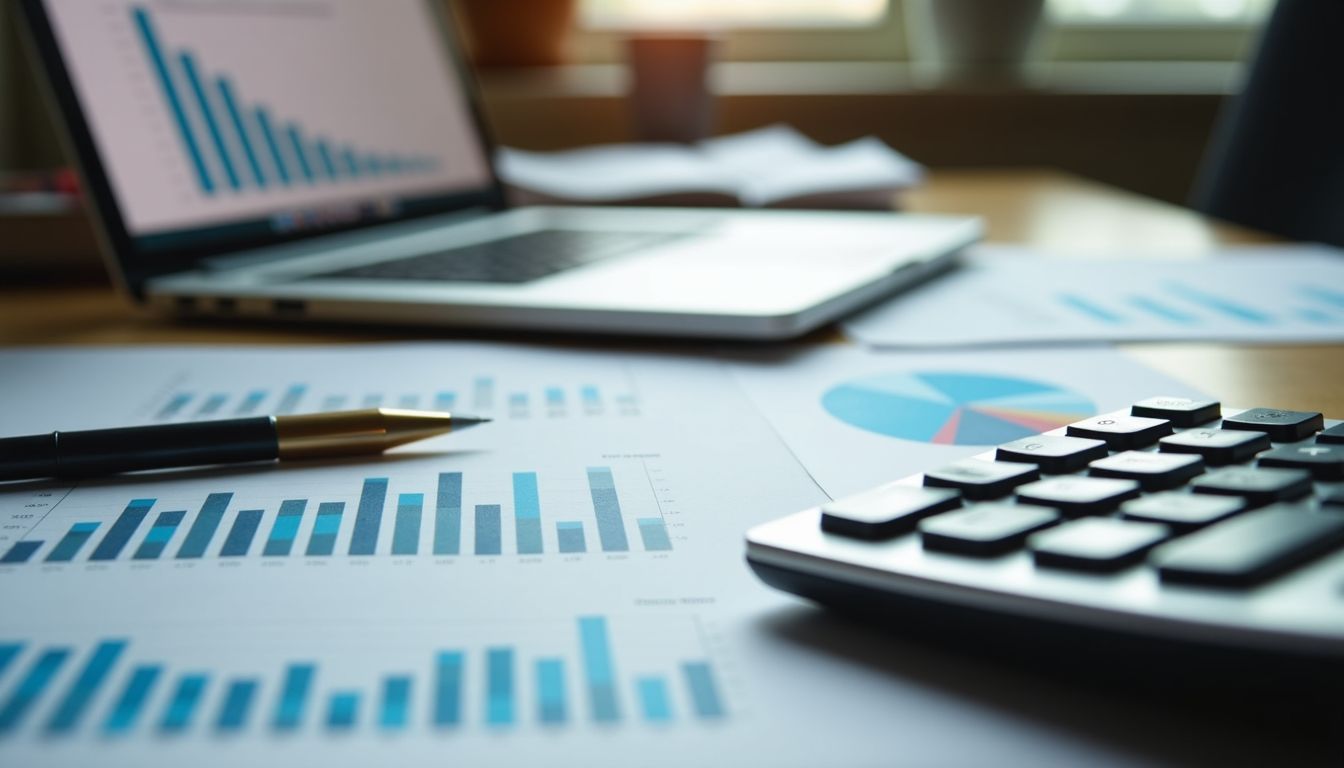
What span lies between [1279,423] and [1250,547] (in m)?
0.13

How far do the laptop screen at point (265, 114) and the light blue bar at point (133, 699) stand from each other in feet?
1.51

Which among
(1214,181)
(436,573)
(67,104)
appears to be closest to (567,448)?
(436,573)

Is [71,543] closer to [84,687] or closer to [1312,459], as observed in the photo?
[84,687]

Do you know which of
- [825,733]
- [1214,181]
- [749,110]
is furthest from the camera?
[749,110]

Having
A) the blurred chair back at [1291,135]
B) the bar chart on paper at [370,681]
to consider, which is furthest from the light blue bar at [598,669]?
the blurred chair back at [1291,135]

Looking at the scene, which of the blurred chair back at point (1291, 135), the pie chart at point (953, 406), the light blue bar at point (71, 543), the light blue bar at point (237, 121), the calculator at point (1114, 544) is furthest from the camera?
the blurred chair back at point (1291, 135)

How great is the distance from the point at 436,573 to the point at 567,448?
130mm

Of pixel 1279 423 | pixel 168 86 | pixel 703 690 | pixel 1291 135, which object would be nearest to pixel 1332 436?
pixel 1279 423

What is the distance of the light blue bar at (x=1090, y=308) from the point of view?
696mm

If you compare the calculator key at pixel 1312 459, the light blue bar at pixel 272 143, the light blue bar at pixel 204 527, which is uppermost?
the light blue bar at pixel 272 143

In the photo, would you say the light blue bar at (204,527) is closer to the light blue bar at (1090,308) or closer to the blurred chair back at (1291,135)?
the light blue bar at (1090,308)

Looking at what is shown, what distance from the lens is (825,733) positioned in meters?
0.26

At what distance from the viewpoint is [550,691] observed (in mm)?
278

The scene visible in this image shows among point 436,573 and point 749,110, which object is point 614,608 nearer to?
point 436,573
